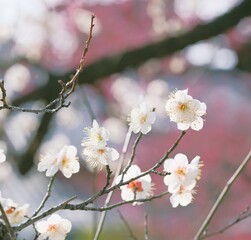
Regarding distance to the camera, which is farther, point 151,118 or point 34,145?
point 34,145

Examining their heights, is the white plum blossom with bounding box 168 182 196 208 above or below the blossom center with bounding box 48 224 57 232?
below

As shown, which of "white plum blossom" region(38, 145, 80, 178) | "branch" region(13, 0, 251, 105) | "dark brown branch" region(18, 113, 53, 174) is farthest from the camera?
"dark brown branch" region(18, 113, 53, 174)

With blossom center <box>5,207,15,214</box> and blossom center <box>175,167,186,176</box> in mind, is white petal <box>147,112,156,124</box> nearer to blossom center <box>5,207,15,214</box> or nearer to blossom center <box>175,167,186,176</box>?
blossom center <box>175,167,186,176</box>

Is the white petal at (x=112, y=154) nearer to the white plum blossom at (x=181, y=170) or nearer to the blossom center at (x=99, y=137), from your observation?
the blossom center at (x=99, y=137)

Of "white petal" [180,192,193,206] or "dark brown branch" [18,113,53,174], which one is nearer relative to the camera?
"white petal" [180,192,193,206]

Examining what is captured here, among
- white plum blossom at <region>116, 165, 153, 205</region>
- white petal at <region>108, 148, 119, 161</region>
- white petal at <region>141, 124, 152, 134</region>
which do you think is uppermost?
white petal at <region>141, 124, 152, 134</region>

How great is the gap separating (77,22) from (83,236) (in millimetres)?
3245

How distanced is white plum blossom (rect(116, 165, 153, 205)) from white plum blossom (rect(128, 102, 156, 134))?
121 mm

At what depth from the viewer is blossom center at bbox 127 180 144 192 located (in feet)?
4.30

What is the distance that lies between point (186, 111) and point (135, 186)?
230mm

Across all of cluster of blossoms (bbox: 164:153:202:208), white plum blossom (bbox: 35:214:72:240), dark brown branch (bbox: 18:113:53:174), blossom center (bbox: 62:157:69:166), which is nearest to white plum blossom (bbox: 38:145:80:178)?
blossom center (bbox: 62:157:69:166)

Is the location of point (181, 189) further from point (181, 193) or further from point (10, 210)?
point (10, 210)

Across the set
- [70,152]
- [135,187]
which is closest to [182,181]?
[135,187]

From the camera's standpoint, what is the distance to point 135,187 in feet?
4.30
